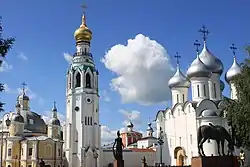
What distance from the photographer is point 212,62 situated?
46.4 meters

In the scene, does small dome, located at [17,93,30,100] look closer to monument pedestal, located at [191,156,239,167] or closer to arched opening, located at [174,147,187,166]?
arched opening, located at [174,147,187,166]

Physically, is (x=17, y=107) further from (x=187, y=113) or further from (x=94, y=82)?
(x=187, y=113)

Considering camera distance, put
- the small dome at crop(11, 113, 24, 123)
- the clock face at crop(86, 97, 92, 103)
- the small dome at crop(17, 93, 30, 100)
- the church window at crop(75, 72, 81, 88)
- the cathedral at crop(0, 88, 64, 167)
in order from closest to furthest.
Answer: the cathedral at crop(0, 88, 64, 167), the clock face at crop(86, 97, 92, 103), the small dome at crop(11, 113, 24, 123), the church window at crop(75, 72, 81, 88), the small dome at crop(17, 93, 30, 100)

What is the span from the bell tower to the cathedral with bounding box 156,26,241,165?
1161 cm

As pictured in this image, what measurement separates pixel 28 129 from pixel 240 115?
4219 cm

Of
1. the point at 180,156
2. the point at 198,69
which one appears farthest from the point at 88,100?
the point at 198,69

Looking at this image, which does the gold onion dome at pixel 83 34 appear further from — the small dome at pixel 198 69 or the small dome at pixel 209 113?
the small dome at pixel 209 113

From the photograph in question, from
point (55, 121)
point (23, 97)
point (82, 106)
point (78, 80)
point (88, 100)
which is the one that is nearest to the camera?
point (82, 106)

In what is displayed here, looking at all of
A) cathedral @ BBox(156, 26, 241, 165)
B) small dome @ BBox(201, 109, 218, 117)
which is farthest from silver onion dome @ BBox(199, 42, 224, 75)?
small dome @ BBox(201, 109, 218, 117)

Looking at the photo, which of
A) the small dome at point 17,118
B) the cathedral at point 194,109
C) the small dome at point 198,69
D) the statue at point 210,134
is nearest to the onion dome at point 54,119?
the small dome at point 17,118

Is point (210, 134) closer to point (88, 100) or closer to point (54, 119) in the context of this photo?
point (88, 100)

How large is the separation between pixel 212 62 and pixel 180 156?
40.0ft

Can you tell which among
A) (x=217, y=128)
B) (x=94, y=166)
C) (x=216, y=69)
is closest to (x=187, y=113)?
(x=216, y=69)

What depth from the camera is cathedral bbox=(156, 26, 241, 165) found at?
4331cm
